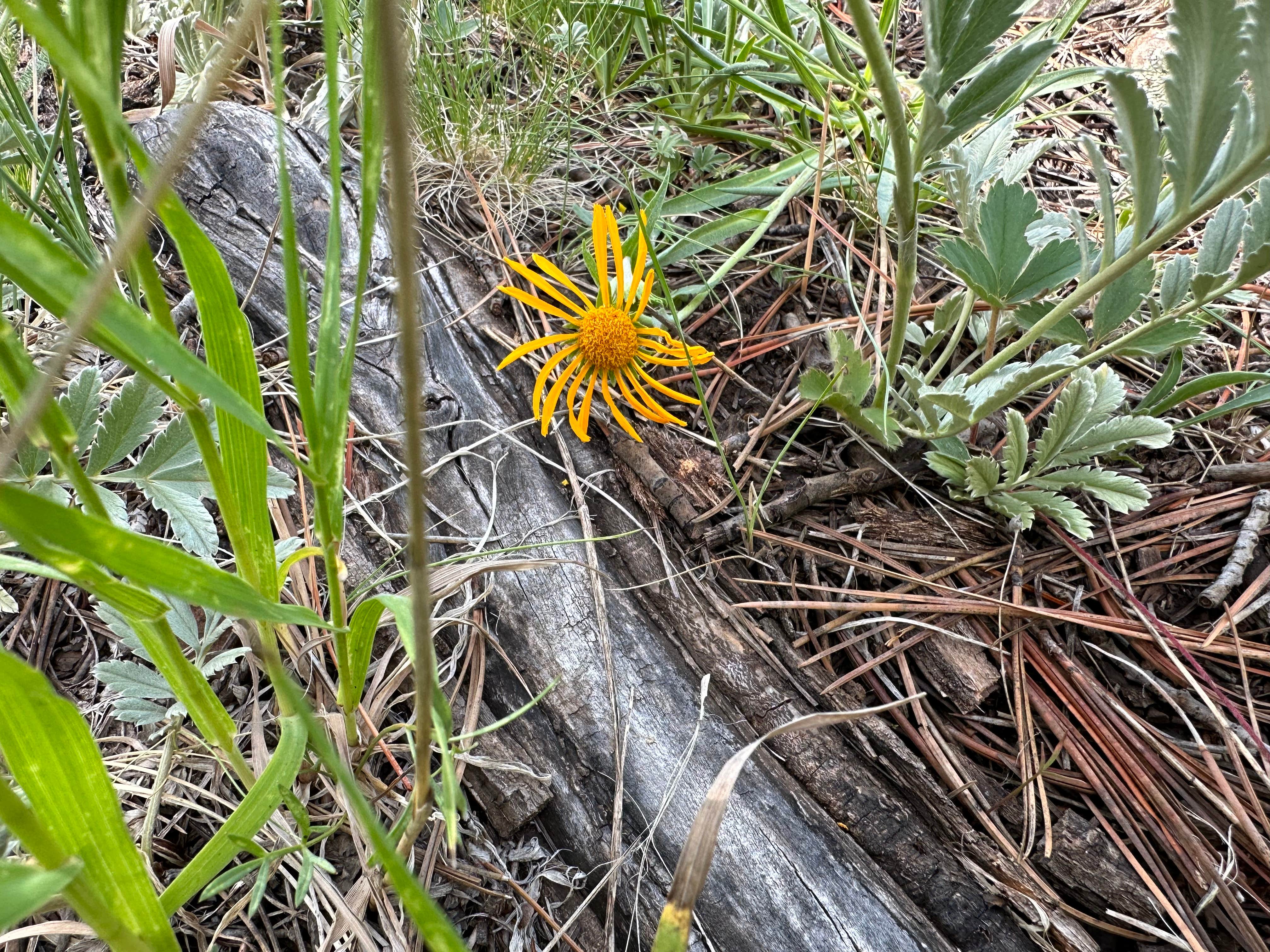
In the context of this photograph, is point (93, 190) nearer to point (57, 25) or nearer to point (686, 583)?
point (57, 25)

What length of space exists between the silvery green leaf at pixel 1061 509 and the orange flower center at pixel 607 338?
0.77 metres

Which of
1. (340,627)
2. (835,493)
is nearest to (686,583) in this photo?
(835,493)

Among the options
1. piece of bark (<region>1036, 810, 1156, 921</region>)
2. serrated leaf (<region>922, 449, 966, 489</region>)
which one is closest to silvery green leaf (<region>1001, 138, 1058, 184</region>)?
serrated leaf (<region>922, 449, 966, 489</region>)

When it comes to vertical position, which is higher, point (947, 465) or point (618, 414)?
point (618, 414)

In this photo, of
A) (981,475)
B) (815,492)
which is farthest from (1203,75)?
(815,492)

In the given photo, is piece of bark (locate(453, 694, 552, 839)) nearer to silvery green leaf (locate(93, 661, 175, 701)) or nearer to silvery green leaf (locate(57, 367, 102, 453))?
silvery green leaf (locate(93, 661, 175, 701))

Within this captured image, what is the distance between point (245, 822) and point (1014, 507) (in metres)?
1.27

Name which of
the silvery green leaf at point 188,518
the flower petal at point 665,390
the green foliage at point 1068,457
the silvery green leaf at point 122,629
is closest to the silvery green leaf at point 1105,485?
the green foliage at point 1068,457

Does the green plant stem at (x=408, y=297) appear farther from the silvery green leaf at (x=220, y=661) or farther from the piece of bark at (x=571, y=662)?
the piece of bark at (x=571, y=662)

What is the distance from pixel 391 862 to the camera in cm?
53

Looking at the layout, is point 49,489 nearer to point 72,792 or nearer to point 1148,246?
point 72,792

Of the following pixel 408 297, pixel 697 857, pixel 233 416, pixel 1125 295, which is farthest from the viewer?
pixel 1125 295

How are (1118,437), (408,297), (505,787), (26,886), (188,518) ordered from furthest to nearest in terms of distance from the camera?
(1118,437), (505,787), (188,518), (26,886), (408,297)

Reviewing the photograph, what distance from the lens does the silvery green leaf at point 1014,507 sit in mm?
1392
